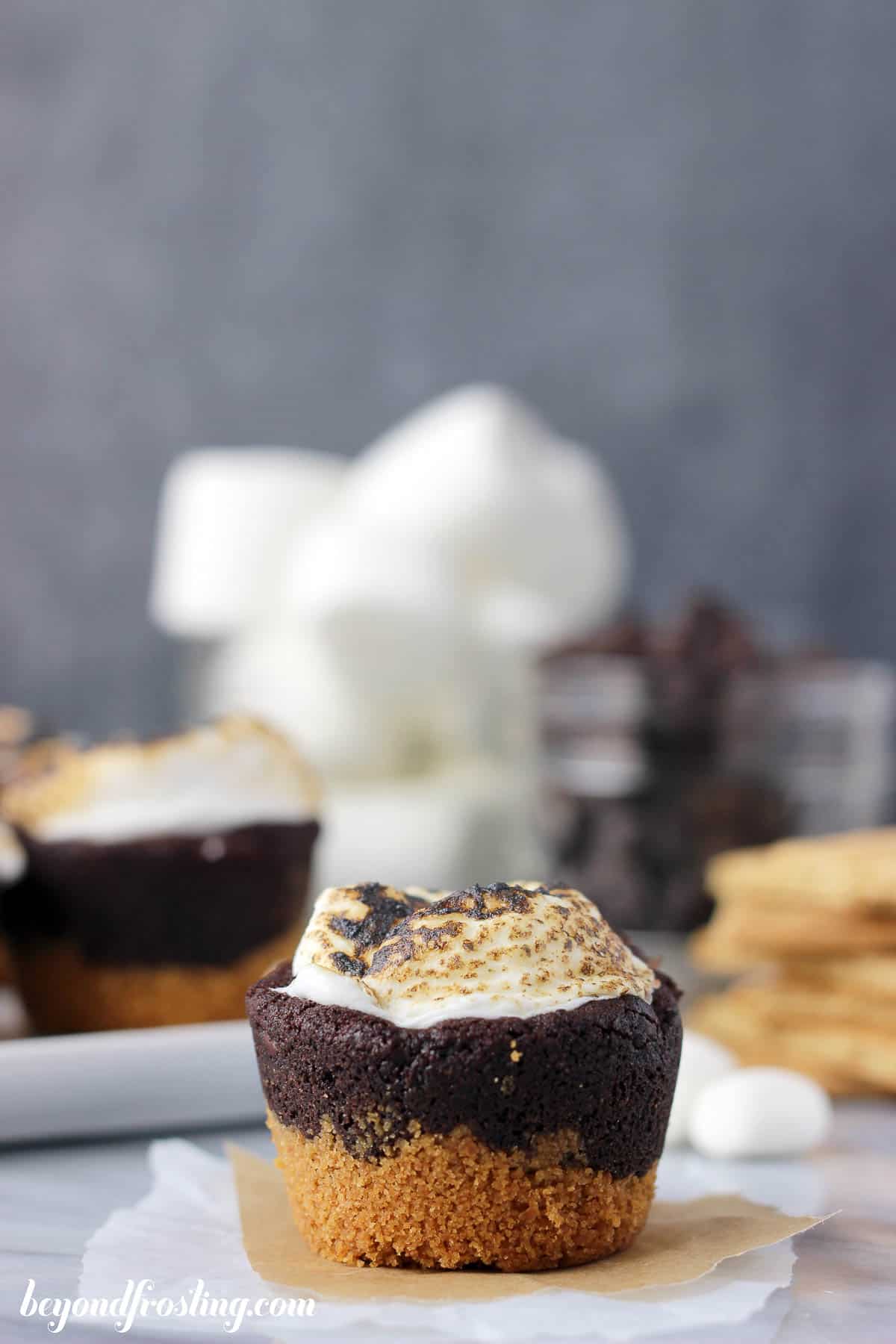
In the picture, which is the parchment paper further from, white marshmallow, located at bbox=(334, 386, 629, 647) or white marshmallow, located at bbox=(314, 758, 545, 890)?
white marshmallow, located at bbox=(334, 386, 629, 647)

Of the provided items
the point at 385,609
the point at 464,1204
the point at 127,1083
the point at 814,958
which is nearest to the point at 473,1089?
the point at 464,1204

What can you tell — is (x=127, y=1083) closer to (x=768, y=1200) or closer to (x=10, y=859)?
(x=10, y=859)

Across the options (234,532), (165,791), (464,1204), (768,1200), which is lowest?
(768,1200)

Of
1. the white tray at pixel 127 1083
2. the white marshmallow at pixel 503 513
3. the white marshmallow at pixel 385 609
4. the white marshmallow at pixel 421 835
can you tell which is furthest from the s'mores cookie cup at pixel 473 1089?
the white marshmallow at pixel 503 513

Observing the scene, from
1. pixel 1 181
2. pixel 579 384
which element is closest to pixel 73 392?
pixel 1 181

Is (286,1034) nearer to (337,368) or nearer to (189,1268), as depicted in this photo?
(189,1268)

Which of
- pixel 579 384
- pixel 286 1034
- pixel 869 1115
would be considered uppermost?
pixel 579 384

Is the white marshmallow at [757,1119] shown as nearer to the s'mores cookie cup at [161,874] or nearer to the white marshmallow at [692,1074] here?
the white marshmallow at [692,1074]
